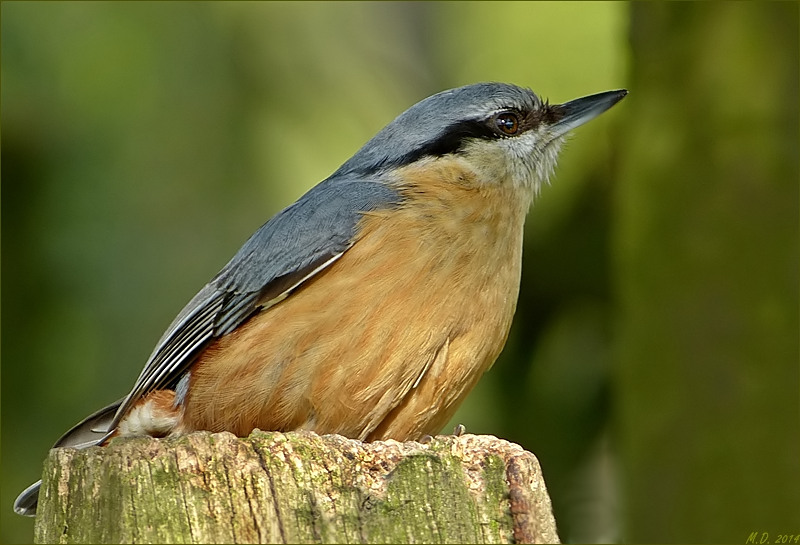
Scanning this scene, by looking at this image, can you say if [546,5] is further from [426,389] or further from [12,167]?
[12,167]

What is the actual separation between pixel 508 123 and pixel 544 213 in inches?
34.8

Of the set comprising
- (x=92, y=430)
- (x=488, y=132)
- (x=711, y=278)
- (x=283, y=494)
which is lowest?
(x=92, y=430)

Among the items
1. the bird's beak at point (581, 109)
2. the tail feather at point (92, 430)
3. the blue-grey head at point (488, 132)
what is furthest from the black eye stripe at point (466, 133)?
the tail feather at point (92, 430)

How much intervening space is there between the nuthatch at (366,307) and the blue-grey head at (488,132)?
0.01m

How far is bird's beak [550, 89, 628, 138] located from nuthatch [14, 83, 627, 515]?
367 mm

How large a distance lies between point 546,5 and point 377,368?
96.0 inches

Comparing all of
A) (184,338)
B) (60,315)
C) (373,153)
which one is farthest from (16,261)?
(373,153)

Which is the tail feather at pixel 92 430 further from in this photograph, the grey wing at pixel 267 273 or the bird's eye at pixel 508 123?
the bird's eye at pixel 508 123

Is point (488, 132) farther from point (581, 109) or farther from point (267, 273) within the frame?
point (267, 273)

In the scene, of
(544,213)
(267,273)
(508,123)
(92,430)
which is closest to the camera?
(267,273)

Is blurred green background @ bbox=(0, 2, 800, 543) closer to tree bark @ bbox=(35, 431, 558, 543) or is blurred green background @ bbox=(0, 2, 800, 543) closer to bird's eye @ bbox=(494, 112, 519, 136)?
bird's eye @ bbox=(494, 112, 519, 136)

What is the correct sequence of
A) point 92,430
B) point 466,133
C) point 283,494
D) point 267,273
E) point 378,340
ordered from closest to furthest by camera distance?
point 283,494
point 378,340
point 267,273
point 92,430
point 466,133

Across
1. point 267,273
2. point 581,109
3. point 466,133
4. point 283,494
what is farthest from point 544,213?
point 283,494

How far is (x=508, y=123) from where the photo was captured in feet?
16.7
